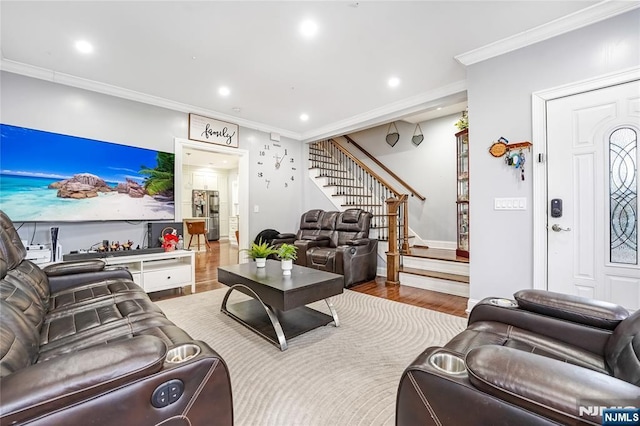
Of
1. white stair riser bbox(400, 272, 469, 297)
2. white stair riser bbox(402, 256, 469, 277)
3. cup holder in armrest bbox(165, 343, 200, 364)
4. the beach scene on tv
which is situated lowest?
white stair riser bbox(400, 272, 469, 297)

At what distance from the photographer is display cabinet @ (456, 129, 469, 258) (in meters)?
4.54

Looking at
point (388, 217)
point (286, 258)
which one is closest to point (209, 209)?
point (388, 217)

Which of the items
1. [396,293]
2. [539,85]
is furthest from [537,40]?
[396,293]

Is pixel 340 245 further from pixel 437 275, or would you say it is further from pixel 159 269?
pixel 159 269

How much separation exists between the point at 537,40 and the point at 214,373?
12.2ft

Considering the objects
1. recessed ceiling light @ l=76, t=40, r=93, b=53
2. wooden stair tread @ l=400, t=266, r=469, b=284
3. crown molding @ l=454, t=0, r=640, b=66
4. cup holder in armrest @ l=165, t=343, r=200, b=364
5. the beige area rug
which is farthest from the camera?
wooden stair tread @ l=400, t=266, r=469, b=284

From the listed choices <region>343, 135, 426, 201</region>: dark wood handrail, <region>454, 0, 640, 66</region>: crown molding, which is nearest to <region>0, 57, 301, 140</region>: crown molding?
<region>343, 135, 426, 201</region>: dark wood handrail

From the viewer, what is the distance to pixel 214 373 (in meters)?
1.00

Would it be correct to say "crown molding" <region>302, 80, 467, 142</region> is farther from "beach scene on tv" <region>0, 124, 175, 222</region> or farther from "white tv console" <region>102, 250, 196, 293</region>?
"white tv console" <region>102, 250, 196, 293</region>

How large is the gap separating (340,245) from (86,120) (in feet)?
12.9

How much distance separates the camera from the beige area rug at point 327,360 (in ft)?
5.26

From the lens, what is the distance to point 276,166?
18.9 feet

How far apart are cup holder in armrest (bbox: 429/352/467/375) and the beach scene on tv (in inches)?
164

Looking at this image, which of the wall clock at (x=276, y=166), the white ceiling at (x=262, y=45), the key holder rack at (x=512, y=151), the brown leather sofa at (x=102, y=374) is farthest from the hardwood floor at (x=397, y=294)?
the white ceiling at (x=262, y=45)
